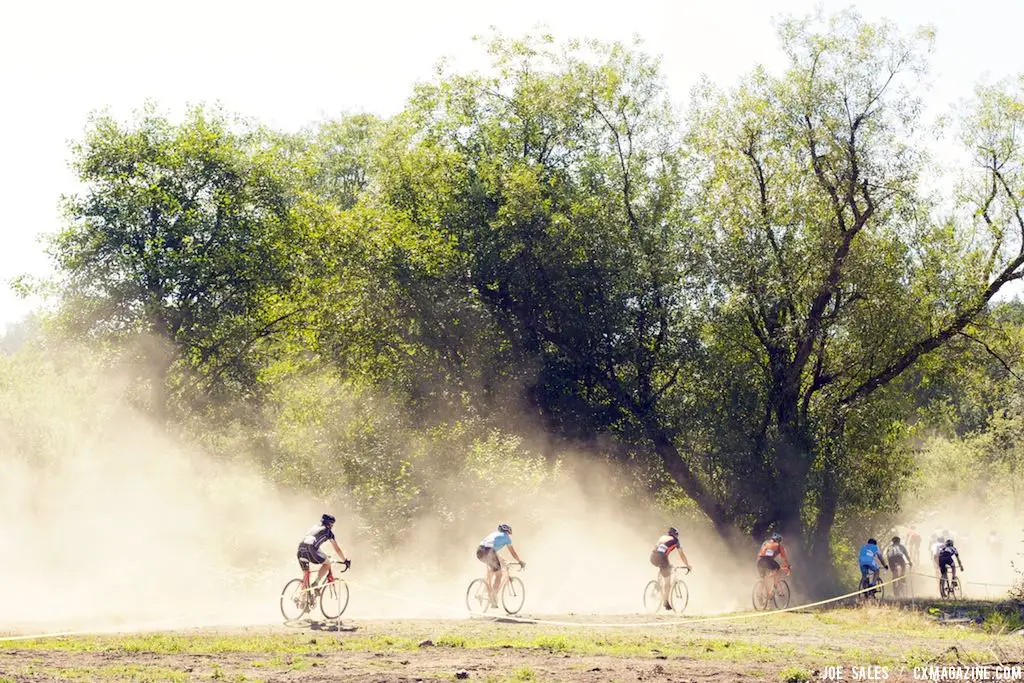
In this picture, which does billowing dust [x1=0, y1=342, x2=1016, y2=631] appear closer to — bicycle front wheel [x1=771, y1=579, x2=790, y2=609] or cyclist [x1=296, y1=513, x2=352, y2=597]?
bicycle front wheel [x1=771, y1=579, x2=790, y2=609]

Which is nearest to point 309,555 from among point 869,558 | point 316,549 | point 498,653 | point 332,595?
point 316,549

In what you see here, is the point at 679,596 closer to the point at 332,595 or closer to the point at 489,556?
the point at 489,556

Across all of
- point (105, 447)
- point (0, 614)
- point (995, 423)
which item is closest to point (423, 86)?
point (105, 447)

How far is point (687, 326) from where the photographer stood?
3700 cm

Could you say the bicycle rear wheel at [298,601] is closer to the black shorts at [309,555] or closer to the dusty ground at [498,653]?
the black shorts at [309,555]

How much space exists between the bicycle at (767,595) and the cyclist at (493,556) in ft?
26.1

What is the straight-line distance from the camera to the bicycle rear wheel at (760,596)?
28938mm

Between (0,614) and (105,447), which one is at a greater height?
(105,447)

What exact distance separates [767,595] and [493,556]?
28.9 ft

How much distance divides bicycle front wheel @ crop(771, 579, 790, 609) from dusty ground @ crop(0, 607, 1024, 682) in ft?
22.1

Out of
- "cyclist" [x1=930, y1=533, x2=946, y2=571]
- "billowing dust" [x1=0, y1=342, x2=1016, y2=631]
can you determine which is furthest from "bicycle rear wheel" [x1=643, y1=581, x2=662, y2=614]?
"cyclist" [x1=930, y1=533, x2=946, y2=571]

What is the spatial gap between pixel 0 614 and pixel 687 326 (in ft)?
72.7

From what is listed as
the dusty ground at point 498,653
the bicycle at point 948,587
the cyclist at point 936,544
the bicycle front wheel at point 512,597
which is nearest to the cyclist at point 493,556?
the bicycle front wheel at point 512,597

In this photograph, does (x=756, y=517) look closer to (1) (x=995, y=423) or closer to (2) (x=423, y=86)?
(2) (x=423, y=86)
